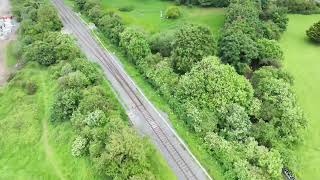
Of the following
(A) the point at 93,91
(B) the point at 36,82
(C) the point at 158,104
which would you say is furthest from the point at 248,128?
(B) the point at 36,82

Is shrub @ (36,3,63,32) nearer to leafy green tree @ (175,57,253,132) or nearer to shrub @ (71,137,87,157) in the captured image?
shrub @ (71,137,87,157)

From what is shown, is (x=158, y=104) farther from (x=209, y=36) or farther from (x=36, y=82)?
(x=36, y=82)

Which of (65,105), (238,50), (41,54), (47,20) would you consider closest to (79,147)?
(65,105)

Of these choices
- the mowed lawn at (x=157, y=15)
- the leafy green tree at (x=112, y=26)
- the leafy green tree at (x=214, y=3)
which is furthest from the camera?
the leafy green tree at (x=214, y=3)

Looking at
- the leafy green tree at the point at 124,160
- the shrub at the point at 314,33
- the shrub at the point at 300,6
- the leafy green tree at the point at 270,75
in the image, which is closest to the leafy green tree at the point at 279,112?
the leafy green tree at the point at 270,75

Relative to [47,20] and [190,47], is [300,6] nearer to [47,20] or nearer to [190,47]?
[190,47]

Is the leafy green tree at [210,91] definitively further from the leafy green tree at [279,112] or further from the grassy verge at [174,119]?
the leafy green tree at [279,112]
